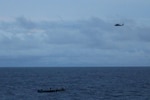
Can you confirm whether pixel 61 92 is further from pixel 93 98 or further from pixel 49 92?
pixel 93 98

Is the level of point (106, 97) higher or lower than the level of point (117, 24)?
lower

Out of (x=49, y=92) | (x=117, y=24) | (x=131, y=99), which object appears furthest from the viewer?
(x=49, y=92)

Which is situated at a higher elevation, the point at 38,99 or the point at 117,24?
the point at 117,24

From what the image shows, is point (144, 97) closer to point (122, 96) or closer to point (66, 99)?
point (122, 96)

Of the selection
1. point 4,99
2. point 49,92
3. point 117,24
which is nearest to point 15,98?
point 4,99

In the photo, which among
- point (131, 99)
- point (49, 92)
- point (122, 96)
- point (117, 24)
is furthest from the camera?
point (49, 92)

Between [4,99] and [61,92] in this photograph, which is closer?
[4,99]

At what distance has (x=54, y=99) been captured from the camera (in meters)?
107

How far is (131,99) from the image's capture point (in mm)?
105812

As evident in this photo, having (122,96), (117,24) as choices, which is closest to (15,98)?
(122,96)

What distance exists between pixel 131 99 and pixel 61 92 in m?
30.2

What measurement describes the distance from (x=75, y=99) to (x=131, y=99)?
1506 centimetres

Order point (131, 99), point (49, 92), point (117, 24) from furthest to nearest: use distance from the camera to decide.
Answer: point (49, 92), point (131, 99), point (117, 24)

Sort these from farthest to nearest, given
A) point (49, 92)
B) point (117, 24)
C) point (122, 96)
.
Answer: point (49, 92)
point (122, 96)
point (117, 24)
